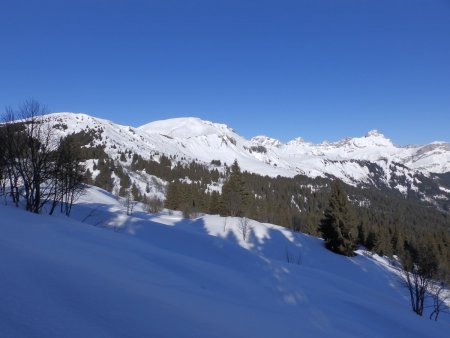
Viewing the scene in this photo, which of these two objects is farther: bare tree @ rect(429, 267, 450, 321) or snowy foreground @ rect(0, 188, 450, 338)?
bare tree @ rect(429, 267, 450, 321)

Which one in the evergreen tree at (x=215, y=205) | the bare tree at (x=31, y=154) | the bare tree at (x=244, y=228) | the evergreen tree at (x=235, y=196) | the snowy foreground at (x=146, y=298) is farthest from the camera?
the evergreen tree at (x=215, y=205)

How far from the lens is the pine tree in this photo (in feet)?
148

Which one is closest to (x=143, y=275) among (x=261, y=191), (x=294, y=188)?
(x=261, y=191)

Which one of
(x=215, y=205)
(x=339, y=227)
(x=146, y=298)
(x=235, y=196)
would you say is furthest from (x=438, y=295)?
(x=215, y=205)

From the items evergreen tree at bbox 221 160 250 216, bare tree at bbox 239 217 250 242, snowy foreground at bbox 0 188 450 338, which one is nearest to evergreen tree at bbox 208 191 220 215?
evergreen tree at bbox 221 160 250 216

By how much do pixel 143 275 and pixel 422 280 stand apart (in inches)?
1058

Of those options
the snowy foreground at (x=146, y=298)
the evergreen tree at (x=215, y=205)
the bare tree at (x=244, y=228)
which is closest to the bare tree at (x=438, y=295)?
the snowy foreground at (x=146, y=298)

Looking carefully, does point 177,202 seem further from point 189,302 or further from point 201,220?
point 189,302

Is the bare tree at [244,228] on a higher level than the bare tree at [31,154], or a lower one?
lower

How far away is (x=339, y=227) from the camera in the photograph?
1795 inches

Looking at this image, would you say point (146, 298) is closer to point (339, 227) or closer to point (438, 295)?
point (438, 295)

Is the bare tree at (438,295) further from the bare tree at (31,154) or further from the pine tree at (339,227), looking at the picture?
the bare tree at (31,154)

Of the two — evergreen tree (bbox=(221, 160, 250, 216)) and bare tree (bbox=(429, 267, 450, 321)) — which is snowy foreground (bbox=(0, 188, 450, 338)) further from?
evergreen tree (bbox=(221, 160, 250, 216))

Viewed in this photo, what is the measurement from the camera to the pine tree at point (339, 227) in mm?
45219
